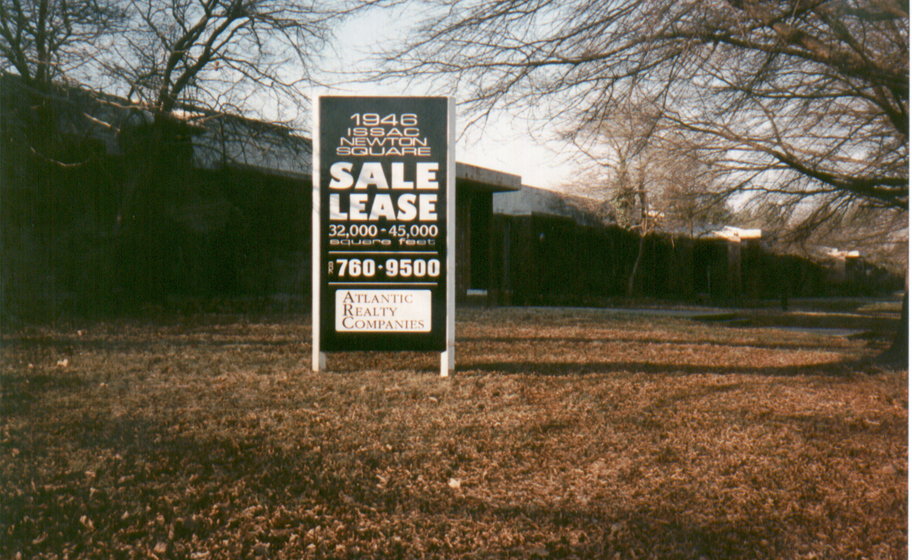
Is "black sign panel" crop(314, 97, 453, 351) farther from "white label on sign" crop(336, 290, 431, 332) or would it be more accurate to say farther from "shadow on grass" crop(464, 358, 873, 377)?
"shadow on grass" crop(464, 358, 873, 377)

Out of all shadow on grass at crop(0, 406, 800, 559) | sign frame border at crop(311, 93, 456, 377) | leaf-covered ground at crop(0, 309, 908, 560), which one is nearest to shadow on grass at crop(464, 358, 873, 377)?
leaf-covered ground at crop(0, 309, 908, 560)

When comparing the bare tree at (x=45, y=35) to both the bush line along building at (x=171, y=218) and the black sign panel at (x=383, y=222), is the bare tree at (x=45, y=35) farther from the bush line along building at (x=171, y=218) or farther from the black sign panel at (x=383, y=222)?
the black sign panel at (x=383, y=222)

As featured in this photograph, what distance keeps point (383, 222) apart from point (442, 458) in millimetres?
2764

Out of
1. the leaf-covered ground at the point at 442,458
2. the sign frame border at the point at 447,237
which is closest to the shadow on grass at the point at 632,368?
the leaf-covered ground at the point at 442,458

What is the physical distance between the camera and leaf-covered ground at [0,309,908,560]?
2738 millimetres

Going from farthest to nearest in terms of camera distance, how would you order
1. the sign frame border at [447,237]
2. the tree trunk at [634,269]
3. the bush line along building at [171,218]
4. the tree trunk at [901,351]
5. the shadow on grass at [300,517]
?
1. the tree trunk at [634,269]
2. the bush line along building at [171,218]
3. the tree trunk at [901,351]
4. the sign frame border at [447,237]
5. the shadow on grass at [300,517]

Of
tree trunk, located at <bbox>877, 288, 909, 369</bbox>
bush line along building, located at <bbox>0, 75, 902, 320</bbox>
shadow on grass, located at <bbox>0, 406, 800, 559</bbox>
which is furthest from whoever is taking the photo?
bush line along building, located at <bbox>0, 75, 902, 320</bbox>

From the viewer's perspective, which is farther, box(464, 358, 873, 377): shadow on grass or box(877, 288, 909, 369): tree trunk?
box(877, 288, 909, 369): tree trunk

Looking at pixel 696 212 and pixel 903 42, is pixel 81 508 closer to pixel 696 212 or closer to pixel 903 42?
pixel 903 42

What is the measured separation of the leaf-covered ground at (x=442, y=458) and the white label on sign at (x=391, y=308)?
48cm

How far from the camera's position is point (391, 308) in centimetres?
600

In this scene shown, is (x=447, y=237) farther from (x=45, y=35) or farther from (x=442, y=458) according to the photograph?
(x=45, y=35)

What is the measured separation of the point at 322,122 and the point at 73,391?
296cm

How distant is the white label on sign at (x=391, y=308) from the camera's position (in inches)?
236
